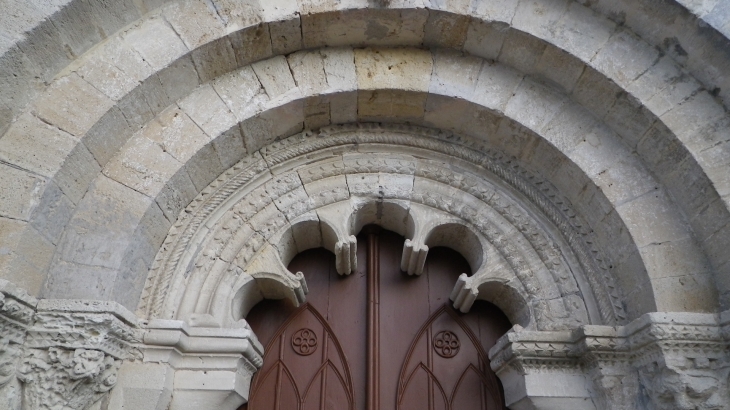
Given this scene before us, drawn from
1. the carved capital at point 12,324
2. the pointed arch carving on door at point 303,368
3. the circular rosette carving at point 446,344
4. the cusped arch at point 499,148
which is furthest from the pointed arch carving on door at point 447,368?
the carved capital at point 12,324

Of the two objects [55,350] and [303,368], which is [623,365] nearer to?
[303,368]

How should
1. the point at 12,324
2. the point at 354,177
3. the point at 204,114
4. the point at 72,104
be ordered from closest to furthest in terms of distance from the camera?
1. the point at 12,324
2. the point at 72,104
3. the point at 204,114
4. the point at 354,177

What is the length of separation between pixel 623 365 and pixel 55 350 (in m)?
2.79

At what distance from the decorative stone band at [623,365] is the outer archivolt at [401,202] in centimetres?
18

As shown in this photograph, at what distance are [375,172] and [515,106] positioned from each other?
0.96 meters

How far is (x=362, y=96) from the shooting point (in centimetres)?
343

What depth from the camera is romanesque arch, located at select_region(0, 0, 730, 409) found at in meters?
2.63

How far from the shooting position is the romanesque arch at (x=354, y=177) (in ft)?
8.64

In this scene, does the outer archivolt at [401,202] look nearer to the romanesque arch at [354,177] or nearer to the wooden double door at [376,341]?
the romanesque arch at [354,177]

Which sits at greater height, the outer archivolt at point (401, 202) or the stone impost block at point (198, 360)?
the outer archivolt at point (401, 202)

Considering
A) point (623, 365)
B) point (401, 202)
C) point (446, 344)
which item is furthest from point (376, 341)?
point (623, 365)

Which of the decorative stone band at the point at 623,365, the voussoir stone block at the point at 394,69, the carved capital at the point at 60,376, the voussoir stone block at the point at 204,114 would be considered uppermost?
the voussoir stone block at the point at 394,69

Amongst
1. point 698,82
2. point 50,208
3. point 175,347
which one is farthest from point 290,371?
point 698,82

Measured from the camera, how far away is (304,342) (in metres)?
3.39
